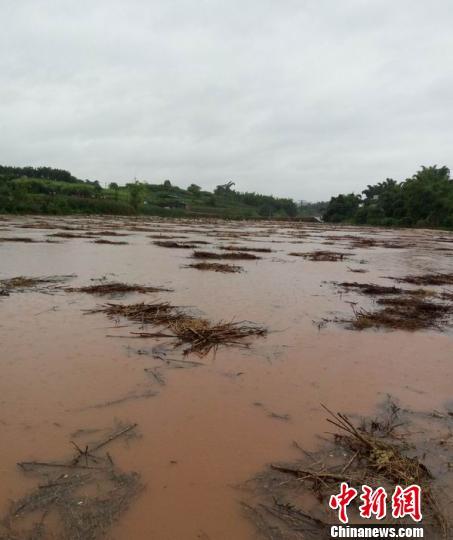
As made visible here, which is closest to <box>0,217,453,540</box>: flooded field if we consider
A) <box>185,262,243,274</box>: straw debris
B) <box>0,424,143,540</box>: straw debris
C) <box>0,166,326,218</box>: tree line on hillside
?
<box>0,424,143,540</box>: straw debris

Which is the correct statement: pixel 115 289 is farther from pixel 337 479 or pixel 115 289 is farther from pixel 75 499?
pixel 337 479

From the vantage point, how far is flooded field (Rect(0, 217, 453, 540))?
2.11 m

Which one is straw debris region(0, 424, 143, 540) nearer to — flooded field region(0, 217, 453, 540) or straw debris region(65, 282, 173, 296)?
flooded field region(0, 217, 453, 540)

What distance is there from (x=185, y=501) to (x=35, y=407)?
1.44 m

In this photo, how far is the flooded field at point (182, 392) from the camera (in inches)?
83.0

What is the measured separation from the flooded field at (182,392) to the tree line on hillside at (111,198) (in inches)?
1836

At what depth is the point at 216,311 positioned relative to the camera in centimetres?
600

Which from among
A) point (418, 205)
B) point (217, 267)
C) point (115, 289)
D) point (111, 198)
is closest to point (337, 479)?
point (115, 289)

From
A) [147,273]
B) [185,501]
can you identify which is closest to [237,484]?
[185,501]

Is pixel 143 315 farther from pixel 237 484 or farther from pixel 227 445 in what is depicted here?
pixel 237 484

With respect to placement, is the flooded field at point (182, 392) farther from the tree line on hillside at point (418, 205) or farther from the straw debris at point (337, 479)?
the tree line on hillside at point (418, 205)

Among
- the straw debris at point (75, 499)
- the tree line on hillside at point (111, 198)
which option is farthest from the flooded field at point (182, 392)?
the tree line on hillside at point (111, 198)

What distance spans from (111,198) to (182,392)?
234ft

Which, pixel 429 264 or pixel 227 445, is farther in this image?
pixel 429 264
